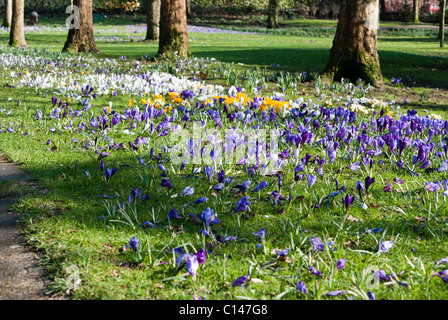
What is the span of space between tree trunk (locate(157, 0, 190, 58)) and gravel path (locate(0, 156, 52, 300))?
1086 cm

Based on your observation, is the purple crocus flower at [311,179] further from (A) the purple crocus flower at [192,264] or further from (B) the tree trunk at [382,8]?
(B) the tree trunk at [382,8]

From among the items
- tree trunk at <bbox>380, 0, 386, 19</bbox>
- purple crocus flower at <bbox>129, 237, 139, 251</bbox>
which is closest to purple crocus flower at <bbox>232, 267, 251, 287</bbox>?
purple crocus flower at <bbox>129, 237, 139, 251</bbox>

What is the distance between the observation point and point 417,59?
15.7 meters

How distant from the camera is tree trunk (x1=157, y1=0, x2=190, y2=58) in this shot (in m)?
13.5

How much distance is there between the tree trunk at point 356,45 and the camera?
404 inches

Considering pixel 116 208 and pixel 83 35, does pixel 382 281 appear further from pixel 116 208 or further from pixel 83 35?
pixel 83 35

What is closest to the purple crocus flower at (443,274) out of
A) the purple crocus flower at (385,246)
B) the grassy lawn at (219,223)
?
the grassy lawn at (219,223)

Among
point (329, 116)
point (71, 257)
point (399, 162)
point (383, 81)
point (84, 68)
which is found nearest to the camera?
point (71, 257)

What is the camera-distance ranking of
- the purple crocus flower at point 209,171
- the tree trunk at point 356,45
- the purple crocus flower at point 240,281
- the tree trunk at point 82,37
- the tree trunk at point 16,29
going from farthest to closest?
1. the tree trunk at point 16,29
2. the tree trunk at point 82,37
3. the tree trunk at point 356,45
4. the purple crocus flower at point 209,171
5. the purple crocus flower at point 240,281

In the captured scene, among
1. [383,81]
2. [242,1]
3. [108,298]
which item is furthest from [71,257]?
[242,1]

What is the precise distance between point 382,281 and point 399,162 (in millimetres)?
2376

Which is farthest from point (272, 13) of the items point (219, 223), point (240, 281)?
point (240, 281)

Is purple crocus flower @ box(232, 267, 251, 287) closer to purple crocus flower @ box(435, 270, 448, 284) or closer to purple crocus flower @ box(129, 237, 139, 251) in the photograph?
purple crocus flower @ box(129, 237, 139, 251)

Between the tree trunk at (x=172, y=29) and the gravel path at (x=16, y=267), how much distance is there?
35.6 ft
